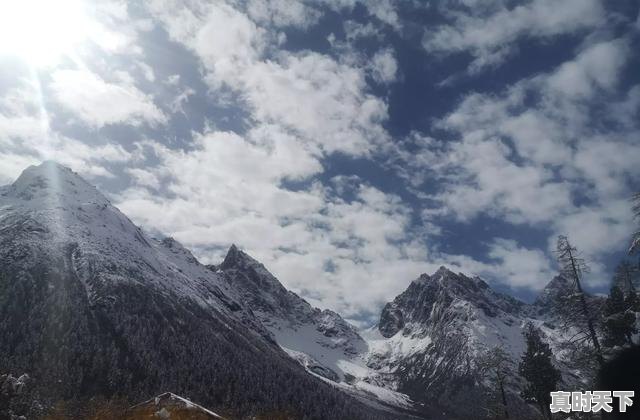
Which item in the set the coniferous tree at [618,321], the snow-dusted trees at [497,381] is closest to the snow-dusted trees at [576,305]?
the coniferous tree at [618,321]

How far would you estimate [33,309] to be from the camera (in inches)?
7249

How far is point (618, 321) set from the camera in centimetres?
2495

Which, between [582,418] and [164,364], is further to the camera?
[164,364]

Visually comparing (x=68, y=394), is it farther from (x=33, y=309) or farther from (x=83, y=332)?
(x=33, y=309)

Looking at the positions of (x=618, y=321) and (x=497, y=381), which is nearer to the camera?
(x=618, y=321)

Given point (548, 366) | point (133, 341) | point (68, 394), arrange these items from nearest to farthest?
point (548, 366)
point (68, 394)
point (133, 341)

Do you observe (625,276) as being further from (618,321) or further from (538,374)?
(538,374)

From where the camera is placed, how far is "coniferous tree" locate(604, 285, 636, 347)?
23778 mm

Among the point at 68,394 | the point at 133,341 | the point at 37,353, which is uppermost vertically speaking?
the point at 133,341

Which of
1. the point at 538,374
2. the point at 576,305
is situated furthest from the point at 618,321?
the point at 538,374

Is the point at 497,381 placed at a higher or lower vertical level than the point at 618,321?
higher

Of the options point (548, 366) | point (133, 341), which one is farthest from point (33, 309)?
point (548, 366)

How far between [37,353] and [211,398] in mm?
60823

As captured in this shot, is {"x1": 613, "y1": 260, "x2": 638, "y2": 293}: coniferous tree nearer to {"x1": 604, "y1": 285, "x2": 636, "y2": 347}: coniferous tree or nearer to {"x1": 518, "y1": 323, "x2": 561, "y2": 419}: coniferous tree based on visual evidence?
{"x1": 604, "y1": 285, "x2": 636, "y2": 347}: coniferous tree
